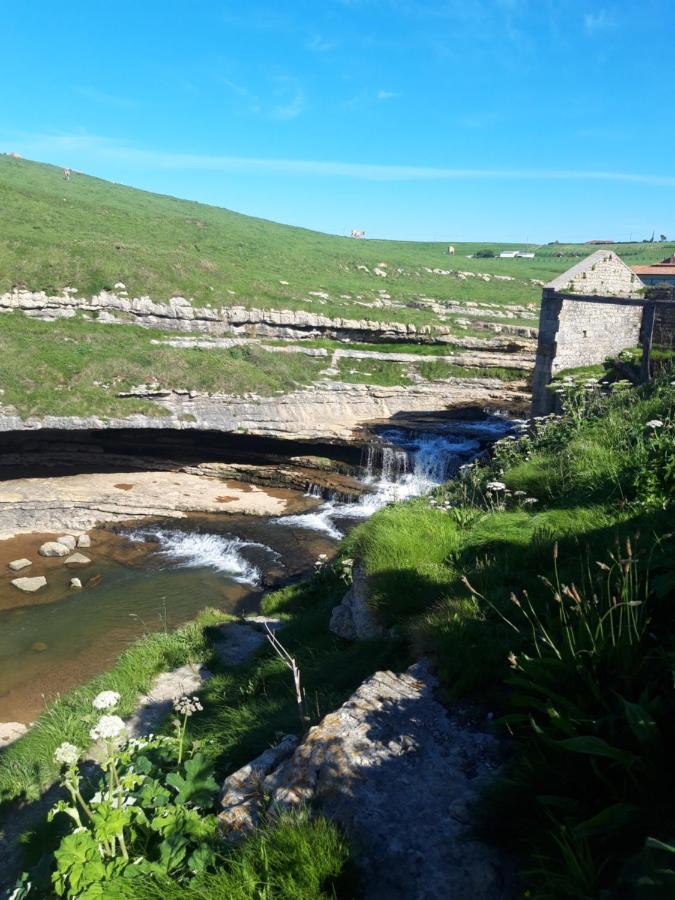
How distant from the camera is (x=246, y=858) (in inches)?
113

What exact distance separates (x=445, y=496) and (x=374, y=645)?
4159 mm

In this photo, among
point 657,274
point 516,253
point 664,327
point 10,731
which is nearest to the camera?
point 10,731

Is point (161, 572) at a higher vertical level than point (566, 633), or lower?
lower

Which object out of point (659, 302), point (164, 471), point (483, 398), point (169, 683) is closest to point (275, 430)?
point (164, 471)

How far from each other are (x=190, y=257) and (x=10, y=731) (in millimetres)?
39290

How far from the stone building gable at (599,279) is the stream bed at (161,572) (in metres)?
7.94

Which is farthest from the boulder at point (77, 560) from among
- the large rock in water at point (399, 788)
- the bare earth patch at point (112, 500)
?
the large rock in water at point (399, 788)

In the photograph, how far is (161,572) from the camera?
1789 cm

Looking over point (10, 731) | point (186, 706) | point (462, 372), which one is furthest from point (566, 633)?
point (462, 372)

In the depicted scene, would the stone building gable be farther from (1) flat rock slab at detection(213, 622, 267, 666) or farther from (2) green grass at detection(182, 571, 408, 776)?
(2) green grass at detection(182, 571, 408, 776)

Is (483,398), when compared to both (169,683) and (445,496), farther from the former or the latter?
(169,683)

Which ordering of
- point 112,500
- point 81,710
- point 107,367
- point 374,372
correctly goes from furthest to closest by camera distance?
point 374,372 → point 107,367 → point 112,500 → point 81,710

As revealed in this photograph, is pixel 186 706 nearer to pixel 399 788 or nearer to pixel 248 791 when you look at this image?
pixel 248 791

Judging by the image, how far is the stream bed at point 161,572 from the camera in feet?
43.5
